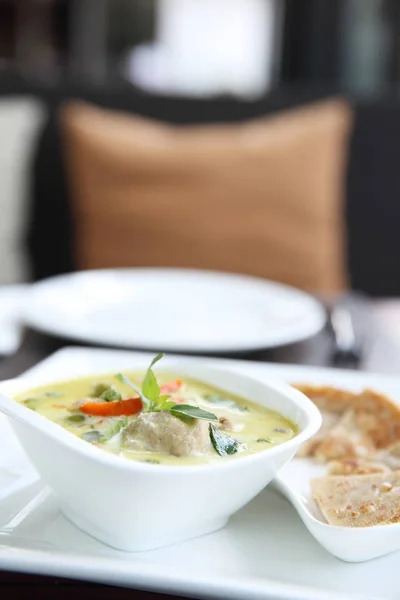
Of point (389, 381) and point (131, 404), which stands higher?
point (131, 404)

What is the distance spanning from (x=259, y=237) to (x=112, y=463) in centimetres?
233

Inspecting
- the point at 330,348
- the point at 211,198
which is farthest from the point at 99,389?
the point at 211,198

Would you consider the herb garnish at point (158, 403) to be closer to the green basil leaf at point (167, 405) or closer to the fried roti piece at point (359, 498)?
the green basil leaf at point (167, 405)

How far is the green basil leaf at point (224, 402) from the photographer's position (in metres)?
0.94

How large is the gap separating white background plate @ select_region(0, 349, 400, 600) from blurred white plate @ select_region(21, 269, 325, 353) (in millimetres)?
476

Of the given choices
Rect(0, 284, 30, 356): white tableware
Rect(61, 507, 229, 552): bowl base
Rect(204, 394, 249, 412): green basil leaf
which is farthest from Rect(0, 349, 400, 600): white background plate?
Rect(0, 284, 30, 356): white tableware

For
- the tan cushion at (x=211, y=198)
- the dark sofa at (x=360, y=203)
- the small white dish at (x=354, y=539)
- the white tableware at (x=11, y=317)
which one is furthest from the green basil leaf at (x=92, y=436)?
the dark sofa at (x=360, y=203)

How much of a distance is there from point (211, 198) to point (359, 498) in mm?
2215

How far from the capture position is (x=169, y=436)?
2.51 feet

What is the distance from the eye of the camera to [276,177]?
297cm

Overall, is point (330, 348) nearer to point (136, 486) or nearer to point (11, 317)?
point (11, 317)

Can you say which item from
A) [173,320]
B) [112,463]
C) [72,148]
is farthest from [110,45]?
[112,463]

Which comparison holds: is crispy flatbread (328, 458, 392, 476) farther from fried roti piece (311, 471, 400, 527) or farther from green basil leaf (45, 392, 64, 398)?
green basil leaf (45, 392, 64, 398)

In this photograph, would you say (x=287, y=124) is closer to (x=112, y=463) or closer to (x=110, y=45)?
(x=112, y=463)
